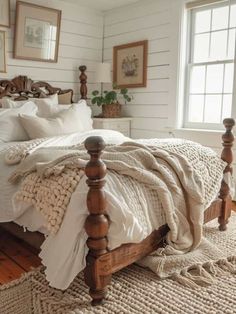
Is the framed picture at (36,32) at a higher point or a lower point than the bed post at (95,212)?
higher

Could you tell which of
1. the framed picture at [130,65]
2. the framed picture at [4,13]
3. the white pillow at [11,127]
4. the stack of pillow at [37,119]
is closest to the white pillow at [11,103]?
the stack of pillow at [37,119]

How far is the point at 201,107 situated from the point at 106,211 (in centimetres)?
259

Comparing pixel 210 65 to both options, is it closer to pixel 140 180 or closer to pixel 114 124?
→ pixel 114 124

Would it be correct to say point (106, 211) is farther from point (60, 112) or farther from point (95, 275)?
point (60, 112)

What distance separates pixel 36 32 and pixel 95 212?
308cm

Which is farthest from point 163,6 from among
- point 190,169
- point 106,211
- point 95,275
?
point 95,275

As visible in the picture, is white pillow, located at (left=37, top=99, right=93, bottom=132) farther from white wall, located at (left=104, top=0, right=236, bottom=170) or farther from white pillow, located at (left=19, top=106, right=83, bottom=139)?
white wall, located at (left=104, top=0, right=236, bottom=170)

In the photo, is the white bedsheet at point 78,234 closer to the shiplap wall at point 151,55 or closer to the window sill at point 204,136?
the window sill at point 204,136

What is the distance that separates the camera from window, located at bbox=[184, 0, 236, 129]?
3580 millimetres

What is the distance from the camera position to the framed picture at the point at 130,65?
421 cm

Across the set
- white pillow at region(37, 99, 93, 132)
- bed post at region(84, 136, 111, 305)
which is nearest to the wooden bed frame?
bed post at region(84, 136, 111, 305)

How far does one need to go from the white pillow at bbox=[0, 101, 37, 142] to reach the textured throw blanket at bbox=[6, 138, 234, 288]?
0.97 meters

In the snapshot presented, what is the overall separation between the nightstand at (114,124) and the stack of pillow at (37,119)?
1.69ft

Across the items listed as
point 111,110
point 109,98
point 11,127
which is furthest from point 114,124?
point 11,127
